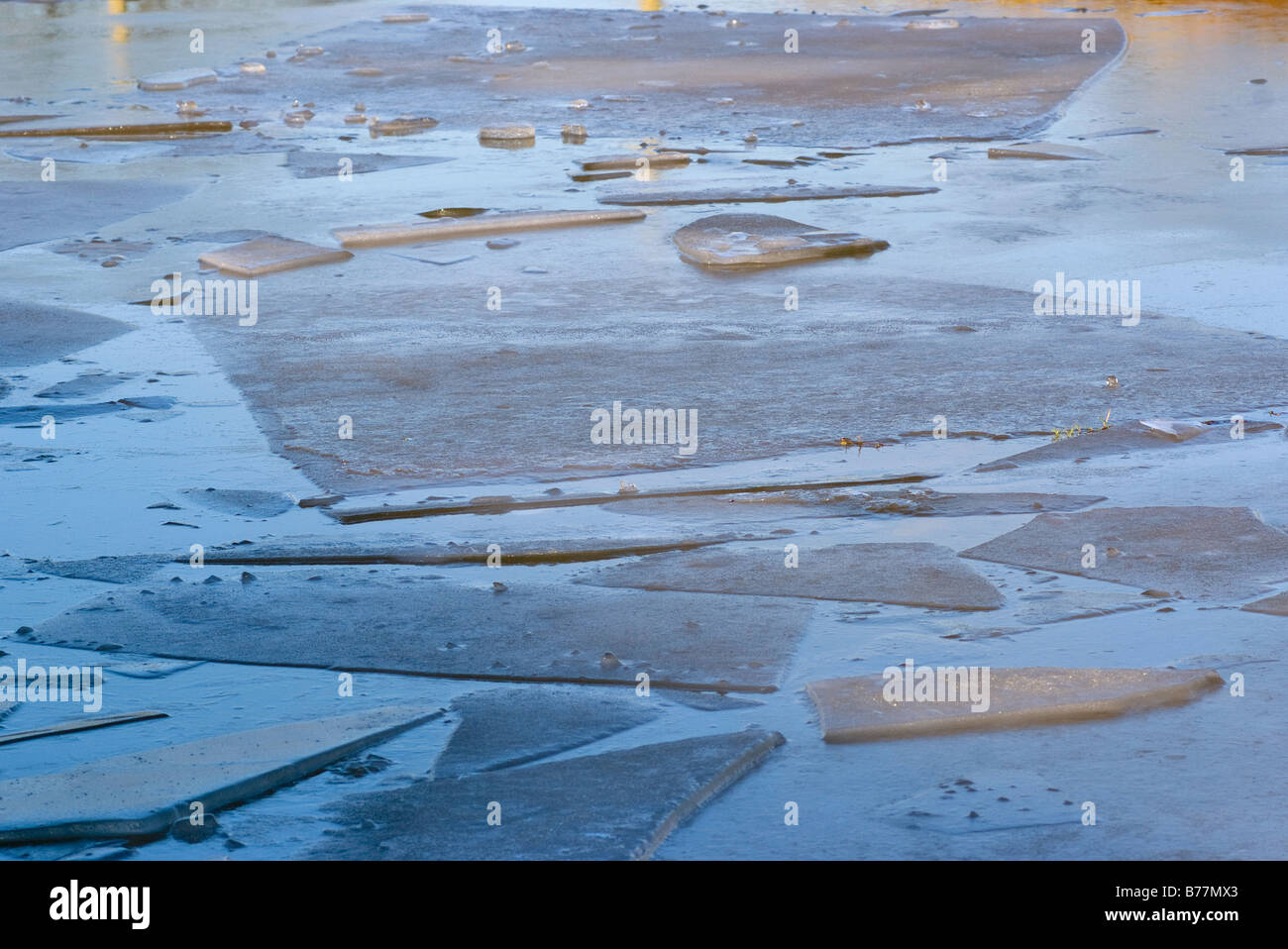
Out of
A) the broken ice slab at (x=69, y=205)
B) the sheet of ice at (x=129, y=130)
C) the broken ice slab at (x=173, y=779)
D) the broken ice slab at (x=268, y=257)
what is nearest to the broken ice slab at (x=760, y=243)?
the broken ice slab at (x=268, y=257)

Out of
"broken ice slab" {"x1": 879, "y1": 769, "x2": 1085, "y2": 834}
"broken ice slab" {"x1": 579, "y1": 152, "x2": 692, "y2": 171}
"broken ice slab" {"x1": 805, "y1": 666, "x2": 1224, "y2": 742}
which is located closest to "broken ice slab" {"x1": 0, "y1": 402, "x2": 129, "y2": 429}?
"broken ice slab" {"x1": 805, "y1": 666, "x2": 1224, "y2": 742}

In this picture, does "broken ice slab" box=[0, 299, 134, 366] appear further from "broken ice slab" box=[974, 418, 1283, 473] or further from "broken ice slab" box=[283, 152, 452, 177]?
"broken ice slab" box=[974, 418, 1283, 473]

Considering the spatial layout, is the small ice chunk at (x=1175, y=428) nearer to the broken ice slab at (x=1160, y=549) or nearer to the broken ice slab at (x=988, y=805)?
the broken ice slab at (x=1160, y=549)

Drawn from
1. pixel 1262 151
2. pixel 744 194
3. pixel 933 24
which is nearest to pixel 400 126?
pixel 744 194

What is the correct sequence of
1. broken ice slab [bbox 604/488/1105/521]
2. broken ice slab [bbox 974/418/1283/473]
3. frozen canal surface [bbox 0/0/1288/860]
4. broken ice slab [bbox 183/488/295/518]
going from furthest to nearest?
broken ice slab [bbox 974/418/1283/473] < broken ice slab [bbox 183/488/295/518] < broken ice slab [bbox 604/488/1105/521] < frozen canal surface [bbox 0/0/1288/860]

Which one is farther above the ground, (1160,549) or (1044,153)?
(1044,153)

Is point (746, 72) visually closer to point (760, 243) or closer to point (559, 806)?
point (760, 243)
